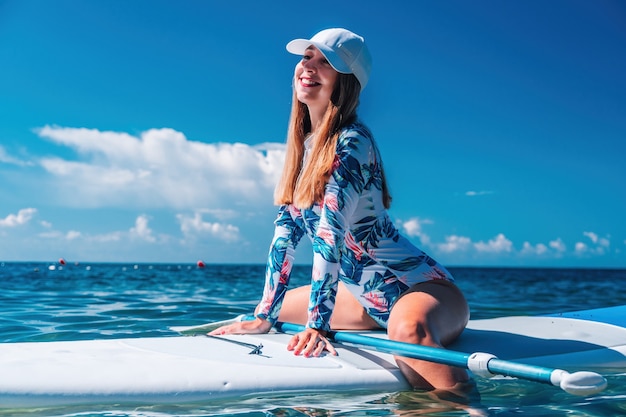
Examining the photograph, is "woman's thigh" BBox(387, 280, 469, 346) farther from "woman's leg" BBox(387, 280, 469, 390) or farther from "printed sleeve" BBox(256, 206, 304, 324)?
"printed sleeve" BBox(256, 206, 304, 324)

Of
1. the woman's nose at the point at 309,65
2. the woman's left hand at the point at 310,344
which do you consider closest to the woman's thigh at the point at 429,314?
the woman's left hand at the point at 310,344

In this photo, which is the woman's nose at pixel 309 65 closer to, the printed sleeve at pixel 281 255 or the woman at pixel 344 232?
the woman at pixel 344 232

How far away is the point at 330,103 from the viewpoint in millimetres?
2752

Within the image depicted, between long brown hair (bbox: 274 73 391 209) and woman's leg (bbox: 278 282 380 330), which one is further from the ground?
long brown hair (bbox: 274 73 391 209)

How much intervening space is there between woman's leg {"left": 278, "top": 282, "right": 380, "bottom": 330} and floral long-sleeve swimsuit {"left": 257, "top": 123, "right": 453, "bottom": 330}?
107 mm

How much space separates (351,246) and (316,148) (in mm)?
448

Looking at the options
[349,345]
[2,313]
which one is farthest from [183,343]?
[2,313]

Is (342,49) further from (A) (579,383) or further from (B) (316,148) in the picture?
(A) (579,383)

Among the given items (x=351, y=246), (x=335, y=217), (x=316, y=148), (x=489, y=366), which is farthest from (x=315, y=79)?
(x=489, y=366)

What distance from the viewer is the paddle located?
1899mm

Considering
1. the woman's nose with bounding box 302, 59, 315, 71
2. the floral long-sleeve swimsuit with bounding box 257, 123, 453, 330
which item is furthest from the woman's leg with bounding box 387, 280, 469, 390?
the woman's nose with bounding box 302, 59, 315, 71

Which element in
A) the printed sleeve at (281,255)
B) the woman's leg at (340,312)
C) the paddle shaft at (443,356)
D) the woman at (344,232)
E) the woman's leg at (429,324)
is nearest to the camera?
the paddle shaft at (443,356)

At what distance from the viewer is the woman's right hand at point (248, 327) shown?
9.80 ft

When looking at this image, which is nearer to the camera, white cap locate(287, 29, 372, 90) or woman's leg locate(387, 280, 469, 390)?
woman's leg locate(387, 280, 469, 390)
